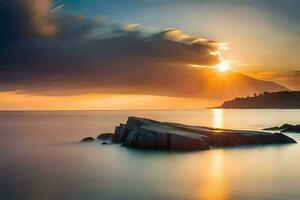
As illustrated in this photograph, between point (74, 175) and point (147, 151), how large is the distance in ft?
53.0

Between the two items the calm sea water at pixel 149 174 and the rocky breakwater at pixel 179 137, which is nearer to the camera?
the calm sea water at pixel 149 174

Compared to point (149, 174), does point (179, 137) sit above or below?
above

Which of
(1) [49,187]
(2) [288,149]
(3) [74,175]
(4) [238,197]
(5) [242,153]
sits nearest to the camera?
(4) [238,197]

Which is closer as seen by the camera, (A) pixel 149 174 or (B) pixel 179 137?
(A) pixel 149 174

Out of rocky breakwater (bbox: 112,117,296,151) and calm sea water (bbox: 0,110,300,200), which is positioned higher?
rocky breakwater (bbox: 112,117,296,151)

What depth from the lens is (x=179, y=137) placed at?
2215 inches

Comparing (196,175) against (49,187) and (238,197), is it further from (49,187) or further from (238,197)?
(49,187)

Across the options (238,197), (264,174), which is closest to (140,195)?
(238,197)

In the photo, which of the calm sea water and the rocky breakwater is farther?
the rocky breakwater

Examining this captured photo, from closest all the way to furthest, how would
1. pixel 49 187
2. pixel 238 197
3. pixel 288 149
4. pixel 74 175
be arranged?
pixel 238 197 → pixel 49 187 → pixel 74 175 → pixel 288 149

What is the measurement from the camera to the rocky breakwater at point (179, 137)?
55750 mm

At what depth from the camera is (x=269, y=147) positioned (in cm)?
6106

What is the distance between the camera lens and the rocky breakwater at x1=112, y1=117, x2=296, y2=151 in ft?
183

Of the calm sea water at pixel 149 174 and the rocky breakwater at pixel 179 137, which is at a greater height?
the rocky breakwater at pixel 179 137
